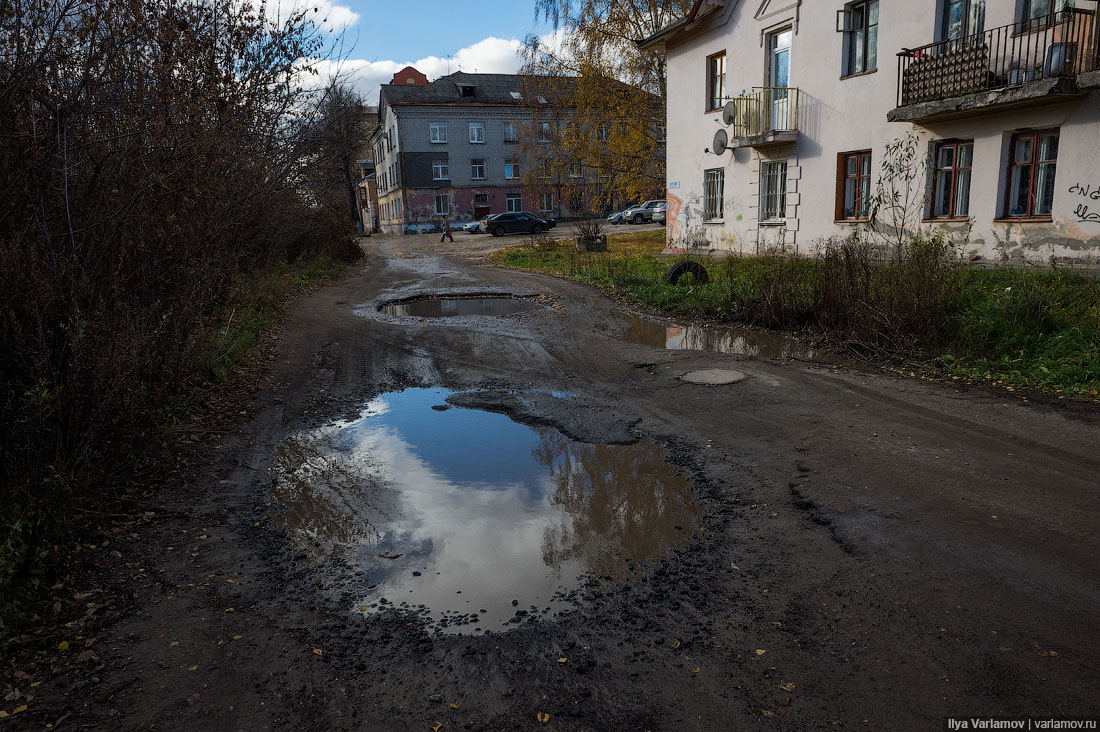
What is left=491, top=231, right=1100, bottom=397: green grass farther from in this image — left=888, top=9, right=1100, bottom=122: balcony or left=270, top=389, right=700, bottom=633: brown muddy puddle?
left=270, top=389, right=700, bottom=633: brown muddy puddle

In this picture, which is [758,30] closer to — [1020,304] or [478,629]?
[1020,304]

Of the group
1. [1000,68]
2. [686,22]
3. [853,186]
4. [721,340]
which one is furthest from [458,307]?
[686,22]

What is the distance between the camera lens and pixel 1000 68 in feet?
42.5

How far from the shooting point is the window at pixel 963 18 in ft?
43.6

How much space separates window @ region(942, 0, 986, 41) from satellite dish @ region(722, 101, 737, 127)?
235 inches

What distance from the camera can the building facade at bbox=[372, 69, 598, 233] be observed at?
50344 millimetres

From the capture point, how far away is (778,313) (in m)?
10.4

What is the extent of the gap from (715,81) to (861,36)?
577cm

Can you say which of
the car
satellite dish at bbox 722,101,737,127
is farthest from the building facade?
satellite dish at bbox 722,101,737,127

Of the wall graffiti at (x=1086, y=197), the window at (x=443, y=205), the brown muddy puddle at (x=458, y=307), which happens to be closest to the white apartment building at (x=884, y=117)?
the wall graffiti at (x=1086, y=197)

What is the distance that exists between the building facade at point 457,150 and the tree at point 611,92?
2211 centimetres

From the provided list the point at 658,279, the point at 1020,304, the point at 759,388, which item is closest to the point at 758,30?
the point at 658,279

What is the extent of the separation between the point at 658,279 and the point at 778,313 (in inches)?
196

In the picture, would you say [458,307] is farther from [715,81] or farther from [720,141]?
[715,81]
